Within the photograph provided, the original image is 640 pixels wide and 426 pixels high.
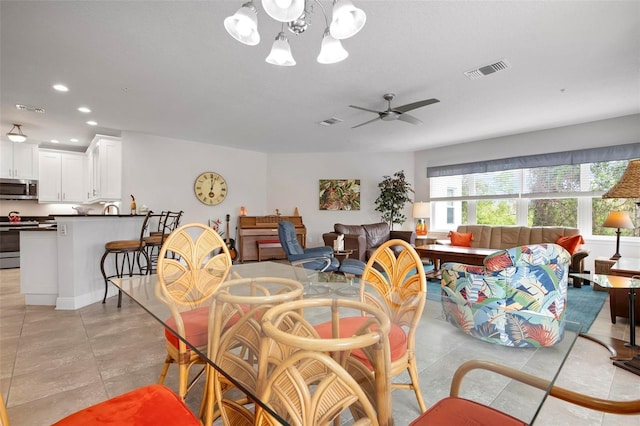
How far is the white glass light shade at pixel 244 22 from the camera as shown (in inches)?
68.5

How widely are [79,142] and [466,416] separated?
8.11 m

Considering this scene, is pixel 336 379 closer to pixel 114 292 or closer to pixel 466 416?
pixel 466 416

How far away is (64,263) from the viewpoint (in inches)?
135

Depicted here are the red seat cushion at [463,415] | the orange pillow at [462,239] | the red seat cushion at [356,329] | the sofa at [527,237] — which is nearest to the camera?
the red seat cushion at [463,415]

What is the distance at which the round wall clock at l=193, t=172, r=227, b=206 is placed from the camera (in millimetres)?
6551

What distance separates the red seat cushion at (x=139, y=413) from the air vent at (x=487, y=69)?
378cm

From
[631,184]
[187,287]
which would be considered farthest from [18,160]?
[631,184]

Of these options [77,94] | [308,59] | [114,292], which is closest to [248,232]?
[114,292]

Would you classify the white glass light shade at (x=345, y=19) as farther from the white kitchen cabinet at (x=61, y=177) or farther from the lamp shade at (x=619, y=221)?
the white kitchen cabinet at (x=61, y=177)

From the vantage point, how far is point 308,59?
10.1 ft

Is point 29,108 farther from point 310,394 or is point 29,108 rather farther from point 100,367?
point 310,394

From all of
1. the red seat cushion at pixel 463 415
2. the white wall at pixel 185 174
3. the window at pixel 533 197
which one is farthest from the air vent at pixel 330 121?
the red seat cushion at pixel 463 415

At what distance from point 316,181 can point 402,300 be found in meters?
6.18

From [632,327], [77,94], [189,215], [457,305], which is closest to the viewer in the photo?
[457,305]
